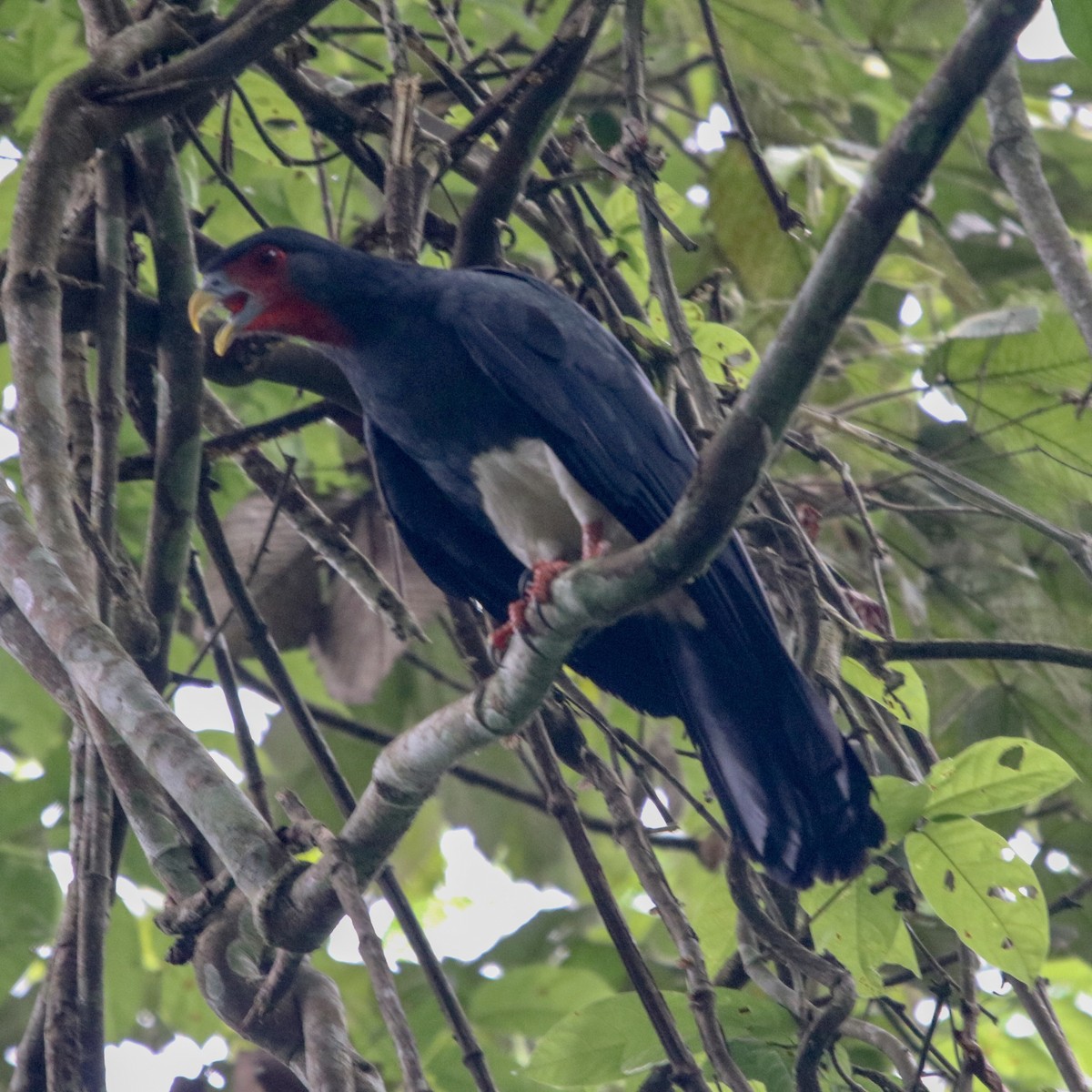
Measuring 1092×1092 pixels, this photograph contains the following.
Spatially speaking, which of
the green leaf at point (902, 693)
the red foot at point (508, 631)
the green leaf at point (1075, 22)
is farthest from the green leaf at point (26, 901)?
the green leaf at point (1075, 22)

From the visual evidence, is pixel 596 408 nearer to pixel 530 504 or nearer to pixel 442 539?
pixel 530 504

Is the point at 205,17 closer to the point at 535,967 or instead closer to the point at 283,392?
the point at 283,392

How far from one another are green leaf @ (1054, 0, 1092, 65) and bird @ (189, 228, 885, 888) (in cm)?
106

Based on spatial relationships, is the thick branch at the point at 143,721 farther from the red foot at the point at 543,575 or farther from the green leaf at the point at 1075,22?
the green leaf at the point at 1075,22

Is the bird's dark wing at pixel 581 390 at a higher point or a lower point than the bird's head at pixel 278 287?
lower

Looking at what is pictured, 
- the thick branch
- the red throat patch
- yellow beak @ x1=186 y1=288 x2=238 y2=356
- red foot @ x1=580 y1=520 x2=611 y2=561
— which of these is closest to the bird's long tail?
red foot @ x1=580 y1=520 x2=611 y2=561

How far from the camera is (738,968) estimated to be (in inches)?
110

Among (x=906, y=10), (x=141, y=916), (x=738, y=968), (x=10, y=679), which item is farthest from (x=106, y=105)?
(x=141, y=916)

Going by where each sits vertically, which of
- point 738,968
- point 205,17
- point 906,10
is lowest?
point 738,968

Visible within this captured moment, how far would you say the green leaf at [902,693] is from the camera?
2486 millimetres

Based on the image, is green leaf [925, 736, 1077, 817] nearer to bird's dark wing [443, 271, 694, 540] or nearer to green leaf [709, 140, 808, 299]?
bird's dark wing [443, 271, 694, 540]

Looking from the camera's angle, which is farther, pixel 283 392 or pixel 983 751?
pixel 283 392

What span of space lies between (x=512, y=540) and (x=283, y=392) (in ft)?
4.23

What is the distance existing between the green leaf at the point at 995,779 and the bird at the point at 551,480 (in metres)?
0.18
